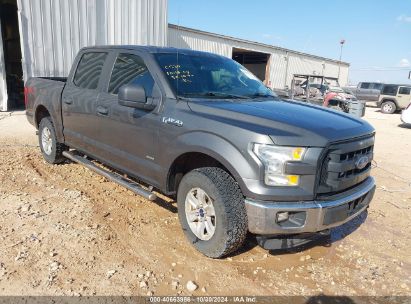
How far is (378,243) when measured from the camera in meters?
3.92

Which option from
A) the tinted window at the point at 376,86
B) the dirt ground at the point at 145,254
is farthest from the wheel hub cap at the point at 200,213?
the tinted window at the point at 376,86

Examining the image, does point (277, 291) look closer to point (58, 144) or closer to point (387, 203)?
point (387, 203)

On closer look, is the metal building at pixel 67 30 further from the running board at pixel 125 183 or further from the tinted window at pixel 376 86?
the tinted window at pixel 376 86

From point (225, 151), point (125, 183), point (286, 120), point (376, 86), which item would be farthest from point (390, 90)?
point (225, 151)

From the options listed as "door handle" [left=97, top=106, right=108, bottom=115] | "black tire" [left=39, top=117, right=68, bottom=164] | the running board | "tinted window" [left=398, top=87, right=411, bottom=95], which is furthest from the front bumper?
"tinted window" [left=398, top=87, right=411, bottom=95]

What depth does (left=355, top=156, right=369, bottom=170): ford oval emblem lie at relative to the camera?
321cm

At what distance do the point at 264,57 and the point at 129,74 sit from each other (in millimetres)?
25734

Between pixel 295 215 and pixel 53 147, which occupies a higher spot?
pixel 295 215

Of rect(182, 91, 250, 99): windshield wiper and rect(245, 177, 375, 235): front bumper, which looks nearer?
rect(245, 177, 375, 235): front bumper

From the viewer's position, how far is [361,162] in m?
3.26

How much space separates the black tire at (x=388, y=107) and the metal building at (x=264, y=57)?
6.27 metres

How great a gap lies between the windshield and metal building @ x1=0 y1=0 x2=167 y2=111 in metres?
8.68

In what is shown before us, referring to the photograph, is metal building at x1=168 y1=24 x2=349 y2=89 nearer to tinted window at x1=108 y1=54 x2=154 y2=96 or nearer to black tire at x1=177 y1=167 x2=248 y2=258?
tinted window at x1=108 y1=54 x2=154 y2=96

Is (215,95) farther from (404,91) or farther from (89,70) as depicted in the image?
(404,91)
